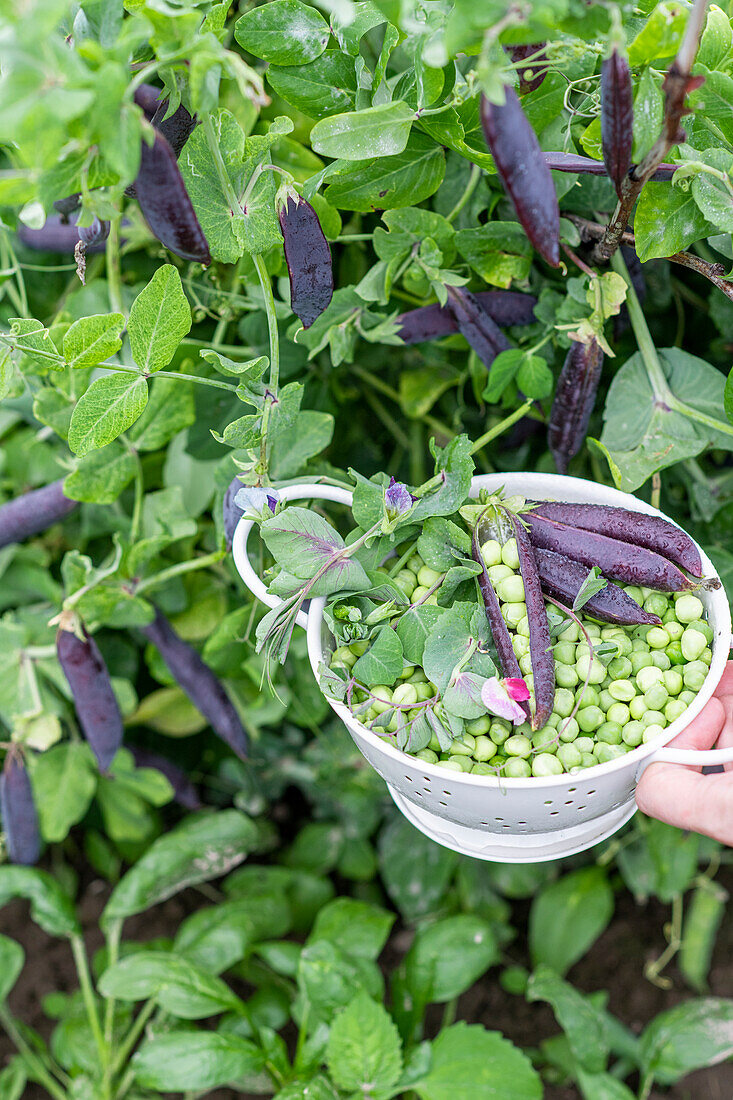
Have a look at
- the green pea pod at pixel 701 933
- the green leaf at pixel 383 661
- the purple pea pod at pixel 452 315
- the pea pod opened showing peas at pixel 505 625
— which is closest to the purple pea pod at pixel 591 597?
the pea pod opened showing peas at pixel 505 625

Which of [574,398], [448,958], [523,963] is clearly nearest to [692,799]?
[574,398]

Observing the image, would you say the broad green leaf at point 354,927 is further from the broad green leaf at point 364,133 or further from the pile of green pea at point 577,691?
the broad green leaf at point 364,133

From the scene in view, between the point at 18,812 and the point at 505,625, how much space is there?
61cm

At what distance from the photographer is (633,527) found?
0.54m

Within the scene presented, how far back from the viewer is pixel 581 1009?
86 centimetres

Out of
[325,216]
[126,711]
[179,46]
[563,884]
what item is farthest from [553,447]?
[563,884]

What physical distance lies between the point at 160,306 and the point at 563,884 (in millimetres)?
874

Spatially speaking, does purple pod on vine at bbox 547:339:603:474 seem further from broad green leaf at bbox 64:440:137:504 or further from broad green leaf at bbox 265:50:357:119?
broad green leaf at bbox 64:440:137:504

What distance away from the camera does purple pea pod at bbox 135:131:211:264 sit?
43 cm

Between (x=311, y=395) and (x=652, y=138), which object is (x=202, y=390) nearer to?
(x=311, y=395)

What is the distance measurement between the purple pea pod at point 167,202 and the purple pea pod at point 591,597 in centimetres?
28

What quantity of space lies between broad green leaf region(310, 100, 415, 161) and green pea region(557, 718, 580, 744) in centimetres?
36

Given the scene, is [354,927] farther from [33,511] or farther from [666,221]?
[666,221]

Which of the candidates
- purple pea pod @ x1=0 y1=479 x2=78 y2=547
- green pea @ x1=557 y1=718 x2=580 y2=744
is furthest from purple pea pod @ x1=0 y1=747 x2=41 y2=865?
green pea @ x1=557 y1=718 x2=580 y2=744
